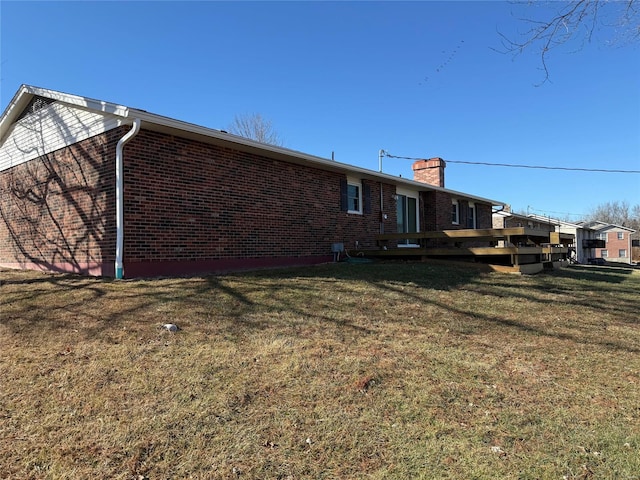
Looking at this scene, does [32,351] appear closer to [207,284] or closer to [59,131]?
[207,284]

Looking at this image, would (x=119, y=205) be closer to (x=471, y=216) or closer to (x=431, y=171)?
(x=431, y=171)

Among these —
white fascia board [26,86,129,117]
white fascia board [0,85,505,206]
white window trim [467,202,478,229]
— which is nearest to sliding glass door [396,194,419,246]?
white fascia board [0,85,505,206]

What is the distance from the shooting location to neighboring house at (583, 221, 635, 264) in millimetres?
57947

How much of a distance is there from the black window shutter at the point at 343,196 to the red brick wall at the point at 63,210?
625 centimetres

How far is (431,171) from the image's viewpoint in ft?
59.7

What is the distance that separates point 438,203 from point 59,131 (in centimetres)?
1227

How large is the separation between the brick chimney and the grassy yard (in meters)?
12.1

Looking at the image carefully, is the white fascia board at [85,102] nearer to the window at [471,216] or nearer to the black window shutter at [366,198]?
the black window shutter at [366,198]

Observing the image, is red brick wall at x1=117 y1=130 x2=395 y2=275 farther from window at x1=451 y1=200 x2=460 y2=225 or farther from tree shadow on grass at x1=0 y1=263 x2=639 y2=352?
window at x1=451 y1=200 x2=460 y2=225

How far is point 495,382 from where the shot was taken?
3730mm

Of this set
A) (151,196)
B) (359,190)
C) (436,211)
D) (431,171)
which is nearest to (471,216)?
(431,171)

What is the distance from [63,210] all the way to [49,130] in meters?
2.07

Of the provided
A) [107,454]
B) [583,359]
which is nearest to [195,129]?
[107,454]

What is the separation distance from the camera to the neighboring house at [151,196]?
7883 millimetres
